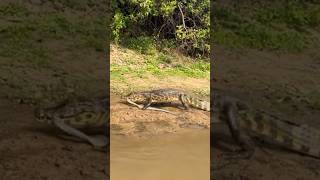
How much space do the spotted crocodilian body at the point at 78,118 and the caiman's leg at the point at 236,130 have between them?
1.45 m

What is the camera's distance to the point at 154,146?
6648 millimetres

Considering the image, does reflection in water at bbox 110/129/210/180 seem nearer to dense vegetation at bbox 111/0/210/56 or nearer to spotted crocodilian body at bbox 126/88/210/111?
spotted crocodilian body at bbox 126/88/210/111

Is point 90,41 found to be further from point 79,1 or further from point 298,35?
point 298,35

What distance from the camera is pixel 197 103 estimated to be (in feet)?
27.6

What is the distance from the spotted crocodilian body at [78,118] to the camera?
6.49 metres

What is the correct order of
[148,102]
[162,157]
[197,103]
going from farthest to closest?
[197,103], [148,102], [162,157]

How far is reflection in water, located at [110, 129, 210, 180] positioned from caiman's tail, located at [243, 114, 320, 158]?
2.14ft

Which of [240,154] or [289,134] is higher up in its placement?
[289,134]

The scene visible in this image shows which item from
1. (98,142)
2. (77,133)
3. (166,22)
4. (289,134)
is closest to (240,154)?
(289,134)

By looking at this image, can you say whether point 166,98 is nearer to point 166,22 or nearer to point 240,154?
point 240,154

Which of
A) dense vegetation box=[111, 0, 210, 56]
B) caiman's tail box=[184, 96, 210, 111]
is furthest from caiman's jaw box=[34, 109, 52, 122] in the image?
dense vegetation box=[111, 0, 210, 56]

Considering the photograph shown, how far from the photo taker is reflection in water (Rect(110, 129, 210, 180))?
586cm

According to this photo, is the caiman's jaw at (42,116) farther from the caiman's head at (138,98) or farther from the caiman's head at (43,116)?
the caiman's head at (138,98)

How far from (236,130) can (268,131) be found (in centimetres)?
39
